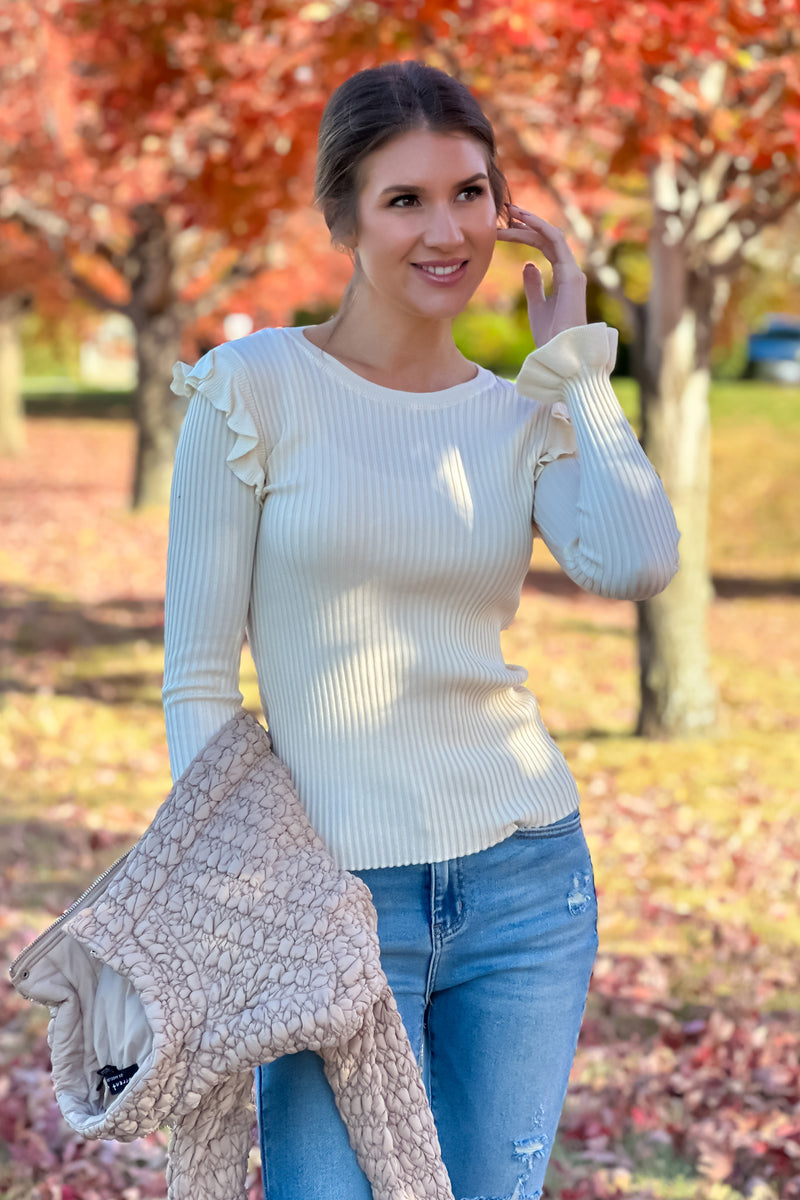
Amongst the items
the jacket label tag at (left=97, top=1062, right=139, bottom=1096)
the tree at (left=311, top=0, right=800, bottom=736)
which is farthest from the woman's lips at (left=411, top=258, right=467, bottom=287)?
the tree at (left=311, top=0, right=800, bottom=736)

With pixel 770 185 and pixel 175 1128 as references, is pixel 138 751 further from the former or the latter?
pixel 175 1128

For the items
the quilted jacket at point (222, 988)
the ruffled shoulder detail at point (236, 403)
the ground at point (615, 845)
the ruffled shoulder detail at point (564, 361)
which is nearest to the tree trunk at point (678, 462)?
the ground at point (615, 845)

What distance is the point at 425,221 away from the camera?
2.18 m

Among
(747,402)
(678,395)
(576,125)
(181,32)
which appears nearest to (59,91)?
(181,32)

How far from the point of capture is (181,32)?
8.22 m

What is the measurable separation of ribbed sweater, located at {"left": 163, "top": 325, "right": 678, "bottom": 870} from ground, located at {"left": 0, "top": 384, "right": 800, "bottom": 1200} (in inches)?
84.9

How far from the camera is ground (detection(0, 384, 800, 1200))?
4.00m

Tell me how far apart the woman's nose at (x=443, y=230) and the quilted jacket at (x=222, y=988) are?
0.82 meters

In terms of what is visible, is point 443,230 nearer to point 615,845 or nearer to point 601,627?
point 615,845

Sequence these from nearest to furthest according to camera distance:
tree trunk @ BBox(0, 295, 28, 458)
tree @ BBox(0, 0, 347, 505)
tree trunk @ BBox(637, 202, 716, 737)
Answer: tree trunk @ BBox(637, 202, 716, 737) → tree @ BBox(0, 0, 347, 505) → tree trunk @ BBox(0, 295, 28, 458)

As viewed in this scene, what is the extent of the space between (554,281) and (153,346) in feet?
49.3

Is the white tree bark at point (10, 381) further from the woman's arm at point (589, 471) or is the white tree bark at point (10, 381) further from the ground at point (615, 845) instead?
the woman's arm at point (589, 471)

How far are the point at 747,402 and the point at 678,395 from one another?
543 inches

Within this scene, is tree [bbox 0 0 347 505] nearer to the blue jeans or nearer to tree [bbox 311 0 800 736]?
tree [bbox 311 0 800 736]
